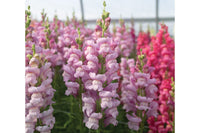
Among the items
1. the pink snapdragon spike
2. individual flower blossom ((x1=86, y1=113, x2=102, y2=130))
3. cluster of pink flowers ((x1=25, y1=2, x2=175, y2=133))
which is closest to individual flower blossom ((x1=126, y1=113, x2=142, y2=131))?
cluster of pink flowers ((x1=25, y1=2, x2=175, y2=133))

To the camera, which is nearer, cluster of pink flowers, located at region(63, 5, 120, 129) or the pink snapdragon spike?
the pink snapdragon spike

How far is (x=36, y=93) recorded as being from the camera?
102cm

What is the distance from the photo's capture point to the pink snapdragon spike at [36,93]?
3.30 feet

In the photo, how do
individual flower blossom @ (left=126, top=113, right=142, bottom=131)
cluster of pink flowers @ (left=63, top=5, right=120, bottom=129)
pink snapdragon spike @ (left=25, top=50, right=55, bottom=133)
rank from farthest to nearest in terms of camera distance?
1. individual flower blossom @ (left=126, top=113, right=142, bottom=131)
2. cluster of pink flowers @ (left=63, top=5, right=120, bottom=129)
3. pink snapdragon spike @ (left=25, top=50, right=55, bottom=133)

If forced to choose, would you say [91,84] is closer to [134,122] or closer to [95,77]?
[95,77]

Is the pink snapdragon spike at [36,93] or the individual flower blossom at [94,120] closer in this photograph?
the pink snapdragon spike at [36,93]

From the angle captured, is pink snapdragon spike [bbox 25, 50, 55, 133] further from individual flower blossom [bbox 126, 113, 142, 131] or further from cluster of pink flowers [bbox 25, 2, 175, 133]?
individual flower blossom [bbox 126, 113, 142, 131]

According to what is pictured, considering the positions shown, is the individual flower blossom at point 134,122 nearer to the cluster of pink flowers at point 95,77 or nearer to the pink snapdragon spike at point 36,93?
the cluster of pink flowers at point 95,77

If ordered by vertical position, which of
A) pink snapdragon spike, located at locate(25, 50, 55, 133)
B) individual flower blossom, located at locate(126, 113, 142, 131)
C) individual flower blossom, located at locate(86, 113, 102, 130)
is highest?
pink snapdragon spike, located at locate(25, 50, 55, 133)

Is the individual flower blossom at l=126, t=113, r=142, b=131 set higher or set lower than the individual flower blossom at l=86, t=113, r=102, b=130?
lower

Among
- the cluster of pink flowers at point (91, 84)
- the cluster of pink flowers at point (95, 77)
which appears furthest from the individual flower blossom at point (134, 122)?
the cluster of pink flowers at point (95, 77)

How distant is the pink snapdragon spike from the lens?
1005 millimetres

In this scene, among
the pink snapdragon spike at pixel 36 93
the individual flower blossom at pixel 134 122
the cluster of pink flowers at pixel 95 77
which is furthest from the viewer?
the individual flower blossom at pixel 134 122
